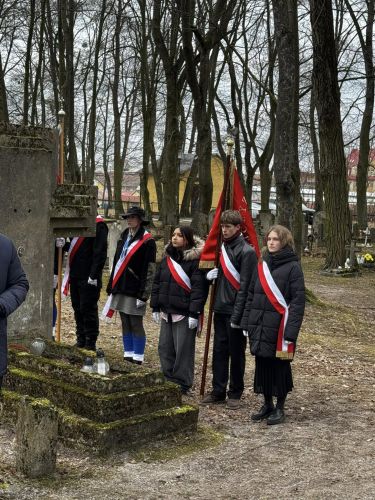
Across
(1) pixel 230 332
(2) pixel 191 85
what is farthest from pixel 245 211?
(2) pixel 191 85

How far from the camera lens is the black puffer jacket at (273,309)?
6855 mm

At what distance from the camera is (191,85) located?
756 inches

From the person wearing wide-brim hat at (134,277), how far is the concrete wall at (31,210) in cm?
108

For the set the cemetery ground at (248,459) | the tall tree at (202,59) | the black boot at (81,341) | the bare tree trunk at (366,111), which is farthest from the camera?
the bare tree trunk at (366,111)

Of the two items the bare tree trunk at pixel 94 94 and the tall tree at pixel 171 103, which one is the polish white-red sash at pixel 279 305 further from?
the bare tree trunk at pixel 94 94

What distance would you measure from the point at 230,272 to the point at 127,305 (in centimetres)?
166

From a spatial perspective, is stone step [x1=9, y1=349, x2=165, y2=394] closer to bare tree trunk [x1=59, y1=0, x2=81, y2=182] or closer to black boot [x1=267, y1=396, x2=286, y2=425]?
black boot [x1=267, y1=396, x2=286, y2=425]

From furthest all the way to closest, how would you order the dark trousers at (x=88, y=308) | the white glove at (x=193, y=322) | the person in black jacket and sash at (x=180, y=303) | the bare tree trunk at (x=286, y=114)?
the bare tree trunk at (x=286, y=114)
the dark trousers at (x=88, y=308)
the person in black jacket and sash at (x=180, y=303)
the white glove at (x=193, y=322)

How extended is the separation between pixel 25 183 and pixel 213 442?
315 centimetres

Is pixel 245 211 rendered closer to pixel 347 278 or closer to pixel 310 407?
pixel 310 407

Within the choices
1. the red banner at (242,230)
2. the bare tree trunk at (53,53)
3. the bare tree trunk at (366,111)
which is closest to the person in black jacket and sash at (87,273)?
the red banner at (242,230)

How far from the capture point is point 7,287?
5004 millimetres

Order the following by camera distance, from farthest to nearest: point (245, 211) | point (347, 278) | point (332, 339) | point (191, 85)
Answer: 1. point (347, 278)
2. point (191, 85)
3. point (332, 339)
4. point (245, 211)

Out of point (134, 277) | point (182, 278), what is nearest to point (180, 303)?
point (182, 278)
